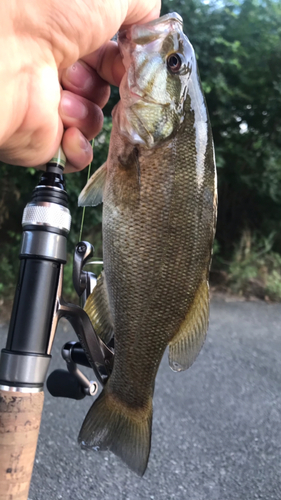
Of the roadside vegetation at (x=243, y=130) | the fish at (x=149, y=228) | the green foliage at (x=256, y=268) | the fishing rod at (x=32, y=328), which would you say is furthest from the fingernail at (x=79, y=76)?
the green foliage at (x=256, y=268)

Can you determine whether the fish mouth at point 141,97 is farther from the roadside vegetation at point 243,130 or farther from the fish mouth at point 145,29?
the roadside vegetation at point 243,130

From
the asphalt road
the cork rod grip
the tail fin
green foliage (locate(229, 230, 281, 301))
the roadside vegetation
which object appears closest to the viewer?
the cork rod grip

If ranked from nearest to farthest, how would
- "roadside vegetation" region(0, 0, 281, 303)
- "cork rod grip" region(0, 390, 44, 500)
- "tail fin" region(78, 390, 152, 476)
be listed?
"cork rod grip" region(0, 390, 44, 500) < "tail fin" region(78, 390, 152, 476) < "roadside vegetation" region(0, 0, 281, 303)

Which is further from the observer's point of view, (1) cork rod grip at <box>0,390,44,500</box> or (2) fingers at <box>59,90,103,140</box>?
(2) fingers at <box>59,90,103,140</box>

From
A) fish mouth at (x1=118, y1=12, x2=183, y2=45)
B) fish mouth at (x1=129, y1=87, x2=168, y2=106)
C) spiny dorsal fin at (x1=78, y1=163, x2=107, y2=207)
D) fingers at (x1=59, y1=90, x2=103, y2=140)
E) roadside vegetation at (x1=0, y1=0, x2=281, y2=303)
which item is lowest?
spiny dorsal fin at (x1=78, y1=163, x2=107, y2=207)

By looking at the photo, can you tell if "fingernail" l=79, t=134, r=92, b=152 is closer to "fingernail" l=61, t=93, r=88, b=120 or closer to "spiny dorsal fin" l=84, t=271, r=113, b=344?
"fingernail" l=61, t=93, r=88, b=120

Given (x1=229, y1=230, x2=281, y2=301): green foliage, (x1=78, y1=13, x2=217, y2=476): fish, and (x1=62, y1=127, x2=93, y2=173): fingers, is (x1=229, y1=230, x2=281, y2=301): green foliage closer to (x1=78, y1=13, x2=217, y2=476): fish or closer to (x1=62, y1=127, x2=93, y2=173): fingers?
(x1=78, y1=13, x2=217, y2=476): fish

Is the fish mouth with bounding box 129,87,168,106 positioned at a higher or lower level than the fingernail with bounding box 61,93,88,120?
higher

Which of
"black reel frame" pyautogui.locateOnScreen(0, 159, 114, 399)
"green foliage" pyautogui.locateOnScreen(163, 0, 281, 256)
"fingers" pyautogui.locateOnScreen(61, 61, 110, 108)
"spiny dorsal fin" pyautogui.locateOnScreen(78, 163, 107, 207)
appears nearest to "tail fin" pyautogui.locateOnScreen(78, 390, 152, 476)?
"black reel frame" pyautogui.locateOnScreen(0, 159, 114, 399)
